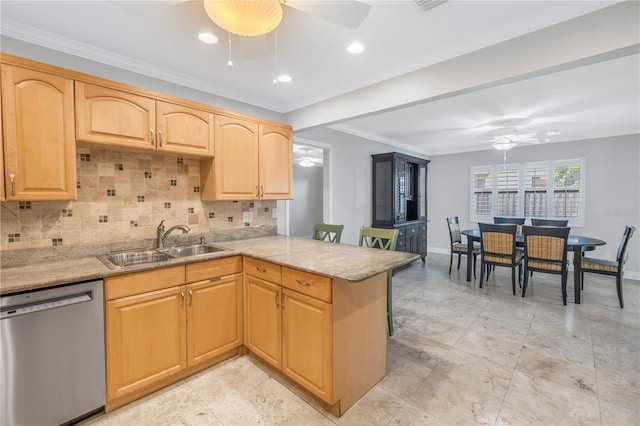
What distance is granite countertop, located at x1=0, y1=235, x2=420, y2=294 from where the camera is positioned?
5.44 ft

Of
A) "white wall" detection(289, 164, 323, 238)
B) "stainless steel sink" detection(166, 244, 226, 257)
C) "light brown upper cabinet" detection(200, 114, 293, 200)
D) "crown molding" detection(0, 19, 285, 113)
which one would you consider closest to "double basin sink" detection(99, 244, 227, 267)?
"stainless steel sink" detection(166, 244, 226, 257)

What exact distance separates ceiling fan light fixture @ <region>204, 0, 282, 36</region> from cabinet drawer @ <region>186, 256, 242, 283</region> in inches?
63.7

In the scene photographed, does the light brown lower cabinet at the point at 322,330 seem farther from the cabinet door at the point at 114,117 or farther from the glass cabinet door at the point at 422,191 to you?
the glass cabinet door at the point at 422,191

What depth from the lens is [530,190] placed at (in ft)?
19.8

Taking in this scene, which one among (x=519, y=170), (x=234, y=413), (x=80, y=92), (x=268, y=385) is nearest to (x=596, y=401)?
(x=268, y=385)

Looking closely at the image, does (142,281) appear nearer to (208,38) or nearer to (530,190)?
(208,38)

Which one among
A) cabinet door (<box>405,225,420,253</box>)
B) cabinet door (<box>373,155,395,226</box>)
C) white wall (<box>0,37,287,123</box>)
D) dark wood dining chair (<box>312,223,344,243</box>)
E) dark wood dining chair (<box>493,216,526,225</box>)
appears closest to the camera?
white wall (<box>0,37,287,123</box>)

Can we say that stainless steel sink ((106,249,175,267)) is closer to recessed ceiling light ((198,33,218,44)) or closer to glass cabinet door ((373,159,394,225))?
recessed ceiling light ((198,33,218,44))

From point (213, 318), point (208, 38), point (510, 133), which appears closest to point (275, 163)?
point (208, 38)

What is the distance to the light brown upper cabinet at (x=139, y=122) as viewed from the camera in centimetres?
203

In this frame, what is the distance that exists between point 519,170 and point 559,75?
3.86m

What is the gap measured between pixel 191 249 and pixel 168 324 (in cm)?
85

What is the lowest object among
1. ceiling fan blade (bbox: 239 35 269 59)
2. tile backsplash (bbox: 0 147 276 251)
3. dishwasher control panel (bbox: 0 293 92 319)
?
dishwasher control panel (bbox: 0 293 92 319)

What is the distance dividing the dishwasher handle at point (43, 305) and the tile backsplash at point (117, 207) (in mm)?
719
